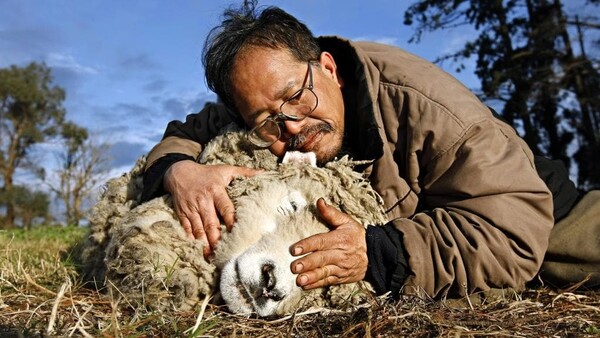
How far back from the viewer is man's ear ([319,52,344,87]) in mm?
3754

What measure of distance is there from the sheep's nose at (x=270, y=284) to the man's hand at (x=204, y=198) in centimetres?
44

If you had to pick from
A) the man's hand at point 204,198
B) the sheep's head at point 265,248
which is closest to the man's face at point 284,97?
the man's hand at point 204,198

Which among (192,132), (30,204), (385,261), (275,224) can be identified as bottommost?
(385,261)

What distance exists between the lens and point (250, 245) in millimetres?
2680

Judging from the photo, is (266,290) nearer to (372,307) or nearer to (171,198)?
(372,307)

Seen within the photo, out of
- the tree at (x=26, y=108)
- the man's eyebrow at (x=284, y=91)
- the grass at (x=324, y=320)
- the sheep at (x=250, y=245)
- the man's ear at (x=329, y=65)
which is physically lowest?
the grass at (x=324, y=320)

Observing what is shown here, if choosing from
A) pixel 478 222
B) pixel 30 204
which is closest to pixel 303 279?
pixel 478 222

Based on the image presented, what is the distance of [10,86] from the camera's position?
1194 inches

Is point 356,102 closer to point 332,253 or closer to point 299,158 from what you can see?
point 299,158

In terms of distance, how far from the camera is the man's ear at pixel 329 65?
3.75 m

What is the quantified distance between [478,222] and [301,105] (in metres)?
1.23

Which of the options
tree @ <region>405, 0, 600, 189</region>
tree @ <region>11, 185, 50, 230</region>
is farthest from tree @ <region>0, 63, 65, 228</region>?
tree @ <region>405, 0, 600, 189</region>

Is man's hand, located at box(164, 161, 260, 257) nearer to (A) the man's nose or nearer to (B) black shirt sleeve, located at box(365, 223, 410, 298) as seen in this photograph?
(A) the man's nose

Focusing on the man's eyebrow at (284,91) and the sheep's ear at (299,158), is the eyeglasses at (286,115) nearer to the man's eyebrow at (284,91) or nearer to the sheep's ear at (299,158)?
the man's eyebrow at (284,91)
